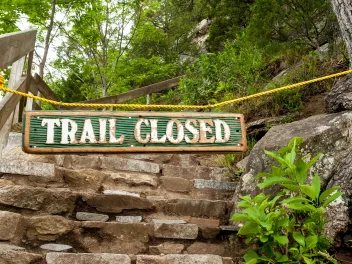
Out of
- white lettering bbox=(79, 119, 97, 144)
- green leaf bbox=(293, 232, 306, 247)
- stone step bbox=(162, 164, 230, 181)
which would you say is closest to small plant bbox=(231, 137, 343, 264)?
green leaf bbox=(293, 232, 306, 247)

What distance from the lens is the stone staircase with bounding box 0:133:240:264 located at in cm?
234

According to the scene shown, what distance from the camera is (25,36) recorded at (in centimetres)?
362

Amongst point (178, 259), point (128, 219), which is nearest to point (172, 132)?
point (178, 259)

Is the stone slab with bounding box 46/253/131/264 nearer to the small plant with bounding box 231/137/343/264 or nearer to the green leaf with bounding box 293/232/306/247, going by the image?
the small plant with bounding box 231/137/343/264

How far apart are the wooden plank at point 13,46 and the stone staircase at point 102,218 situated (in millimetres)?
802

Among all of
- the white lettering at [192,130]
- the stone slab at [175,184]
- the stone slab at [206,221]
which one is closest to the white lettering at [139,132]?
the white lettering at [192,130]

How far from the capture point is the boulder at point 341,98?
315 cm

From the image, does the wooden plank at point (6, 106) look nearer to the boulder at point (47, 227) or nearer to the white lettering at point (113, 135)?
the boulder at point (47, 227)

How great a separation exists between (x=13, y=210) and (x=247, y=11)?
323 inches

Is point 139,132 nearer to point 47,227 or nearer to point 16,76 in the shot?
point 47,227

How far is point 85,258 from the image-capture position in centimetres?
221

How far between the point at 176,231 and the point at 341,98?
1.82m

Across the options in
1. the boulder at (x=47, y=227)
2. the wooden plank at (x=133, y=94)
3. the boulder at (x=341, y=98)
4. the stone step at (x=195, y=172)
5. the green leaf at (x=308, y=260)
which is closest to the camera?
the green leaf at (x=308, y=260)

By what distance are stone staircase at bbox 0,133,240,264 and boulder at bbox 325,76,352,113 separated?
4.04ft
